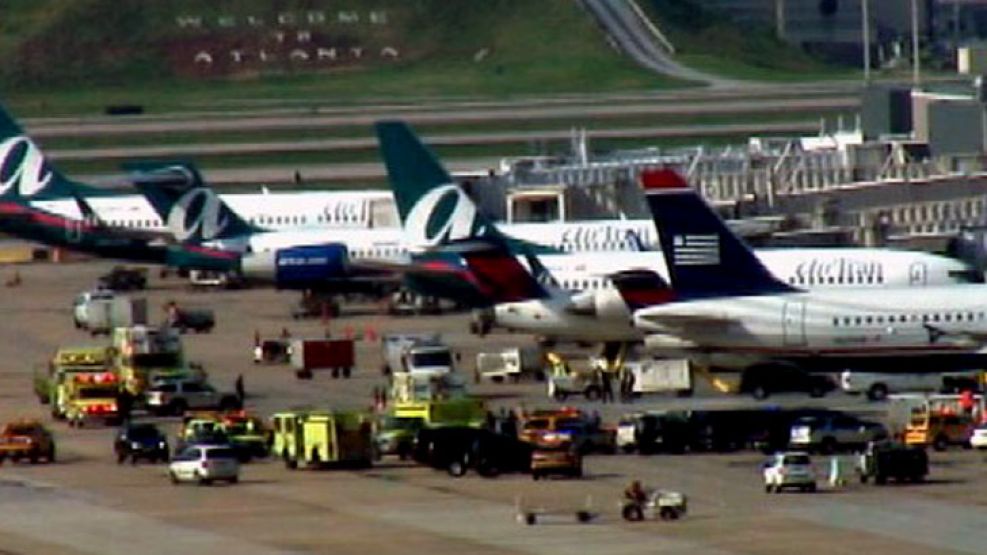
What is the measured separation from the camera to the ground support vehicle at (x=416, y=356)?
99500mm

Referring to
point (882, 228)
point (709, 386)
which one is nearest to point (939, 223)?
point (882, 228)

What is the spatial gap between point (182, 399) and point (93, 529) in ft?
76.1

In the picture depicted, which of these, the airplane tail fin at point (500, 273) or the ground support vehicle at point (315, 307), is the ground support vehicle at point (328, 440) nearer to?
the airplane tail fin at point (500, 273)

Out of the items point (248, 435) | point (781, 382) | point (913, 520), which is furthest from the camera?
point (781, 382)

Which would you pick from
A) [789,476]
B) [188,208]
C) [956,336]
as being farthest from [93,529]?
[188,208]

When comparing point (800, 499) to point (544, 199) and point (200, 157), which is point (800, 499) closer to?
point (544, 199)

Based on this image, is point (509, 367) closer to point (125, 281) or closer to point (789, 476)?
point (789, 476)

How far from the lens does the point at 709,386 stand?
9856 centimetres

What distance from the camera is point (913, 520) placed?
233 feet

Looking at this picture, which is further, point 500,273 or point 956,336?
point 500,273

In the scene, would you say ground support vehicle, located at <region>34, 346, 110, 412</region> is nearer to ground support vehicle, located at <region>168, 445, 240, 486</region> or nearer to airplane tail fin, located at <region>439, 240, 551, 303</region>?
airplane tail fin, located at <region>439, 240, 551, 303</region>

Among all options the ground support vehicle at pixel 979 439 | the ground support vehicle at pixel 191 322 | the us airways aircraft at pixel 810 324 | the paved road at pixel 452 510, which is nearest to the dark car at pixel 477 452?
the paved road at pixel 452 510

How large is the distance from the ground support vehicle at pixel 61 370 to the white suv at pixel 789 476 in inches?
992

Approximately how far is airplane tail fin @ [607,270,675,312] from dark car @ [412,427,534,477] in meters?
17.3
